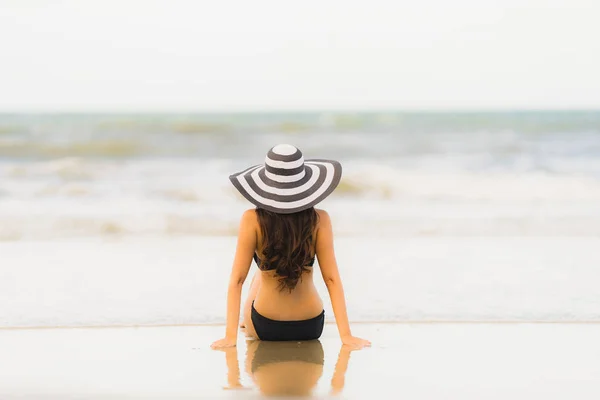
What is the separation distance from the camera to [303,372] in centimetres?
321

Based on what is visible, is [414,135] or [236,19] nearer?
[414,135]

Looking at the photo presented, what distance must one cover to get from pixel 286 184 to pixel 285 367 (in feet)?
2.48

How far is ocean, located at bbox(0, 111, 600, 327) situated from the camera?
4629mm

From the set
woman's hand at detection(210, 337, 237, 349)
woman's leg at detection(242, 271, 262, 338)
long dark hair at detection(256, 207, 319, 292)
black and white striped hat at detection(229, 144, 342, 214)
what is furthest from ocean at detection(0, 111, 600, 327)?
black and white striped hat at detection(229, 144, 342, 214)

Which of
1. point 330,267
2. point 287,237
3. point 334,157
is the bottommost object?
point 330,267

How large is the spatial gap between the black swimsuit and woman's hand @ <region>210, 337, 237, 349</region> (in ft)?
0.53

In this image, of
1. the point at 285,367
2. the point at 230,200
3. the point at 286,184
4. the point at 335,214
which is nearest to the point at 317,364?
the point at 285,367

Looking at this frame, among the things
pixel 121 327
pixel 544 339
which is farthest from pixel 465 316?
pixel 121 327

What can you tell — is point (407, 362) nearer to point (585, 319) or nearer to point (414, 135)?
point (585, 319)

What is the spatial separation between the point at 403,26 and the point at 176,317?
1858 cm

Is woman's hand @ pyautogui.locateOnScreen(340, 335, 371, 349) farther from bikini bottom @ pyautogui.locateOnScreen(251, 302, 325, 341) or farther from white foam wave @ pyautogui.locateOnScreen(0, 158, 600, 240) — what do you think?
white foam wave @ pyautogui.locateOnScreen(0, 158, 600, 240)

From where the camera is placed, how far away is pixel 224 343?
11.6 ft

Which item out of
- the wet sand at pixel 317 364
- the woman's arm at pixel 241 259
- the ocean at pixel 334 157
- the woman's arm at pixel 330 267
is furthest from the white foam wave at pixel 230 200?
the woman's arm at pixel 241 259

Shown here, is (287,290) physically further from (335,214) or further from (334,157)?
(334,157)
